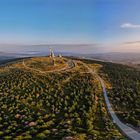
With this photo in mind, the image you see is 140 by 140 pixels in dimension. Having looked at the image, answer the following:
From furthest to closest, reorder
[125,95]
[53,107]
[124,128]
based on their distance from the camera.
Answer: [125,95]
[53,107]
[124,128]

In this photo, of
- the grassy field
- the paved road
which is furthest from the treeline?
the grassy field

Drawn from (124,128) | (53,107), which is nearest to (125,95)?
(53,107)

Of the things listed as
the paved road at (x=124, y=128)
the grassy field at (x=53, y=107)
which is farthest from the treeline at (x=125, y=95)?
the grassy field at (x=53, y=107)

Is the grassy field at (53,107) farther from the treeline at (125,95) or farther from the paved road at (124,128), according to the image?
the treeline at (125,95)

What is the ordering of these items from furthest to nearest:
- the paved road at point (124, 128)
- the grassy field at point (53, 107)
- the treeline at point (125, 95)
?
1. the treeline at point (125, 95)
2. the grassy field at point (53, 107)
3. the paved road at point (124, 128)

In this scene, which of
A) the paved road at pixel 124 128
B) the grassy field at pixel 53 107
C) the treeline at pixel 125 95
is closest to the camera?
the paved road at pixel 124 128

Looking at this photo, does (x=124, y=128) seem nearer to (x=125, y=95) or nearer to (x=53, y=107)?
(x=53, y=107)

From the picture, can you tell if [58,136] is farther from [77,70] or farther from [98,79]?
[77,70]

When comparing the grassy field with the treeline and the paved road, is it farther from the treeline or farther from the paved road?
the treeline
